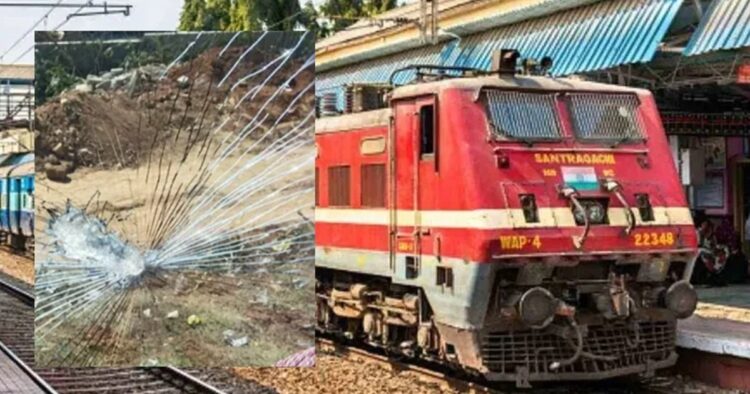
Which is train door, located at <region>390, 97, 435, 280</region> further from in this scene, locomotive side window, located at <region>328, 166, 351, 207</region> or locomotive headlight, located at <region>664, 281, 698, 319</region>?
locomotive headlight, located at <region>664, 281, 698, 319</region>

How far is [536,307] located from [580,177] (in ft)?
4.47

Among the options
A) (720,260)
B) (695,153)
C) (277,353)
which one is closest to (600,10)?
(695,153)

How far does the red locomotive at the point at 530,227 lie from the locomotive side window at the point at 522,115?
0.01 meters

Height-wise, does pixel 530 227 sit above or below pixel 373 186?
below

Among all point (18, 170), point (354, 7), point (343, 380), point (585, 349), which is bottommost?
point (343, 380)

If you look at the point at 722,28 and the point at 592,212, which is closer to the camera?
the point at 592,212

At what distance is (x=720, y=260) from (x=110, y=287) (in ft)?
38.8

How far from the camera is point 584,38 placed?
47.8ft

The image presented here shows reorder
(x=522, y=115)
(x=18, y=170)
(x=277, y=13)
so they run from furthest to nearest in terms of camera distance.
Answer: (x=277, y=13)
(x=18, y=170)
(x=522, y=115)

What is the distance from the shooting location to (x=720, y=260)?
16.8 m

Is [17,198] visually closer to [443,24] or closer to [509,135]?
[443,24]

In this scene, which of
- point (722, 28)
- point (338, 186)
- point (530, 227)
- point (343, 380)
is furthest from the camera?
point (722, 28)

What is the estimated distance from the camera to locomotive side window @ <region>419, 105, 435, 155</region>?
33.5ft

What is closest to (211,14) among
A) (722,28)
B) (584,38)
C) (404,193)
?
(584,38)
